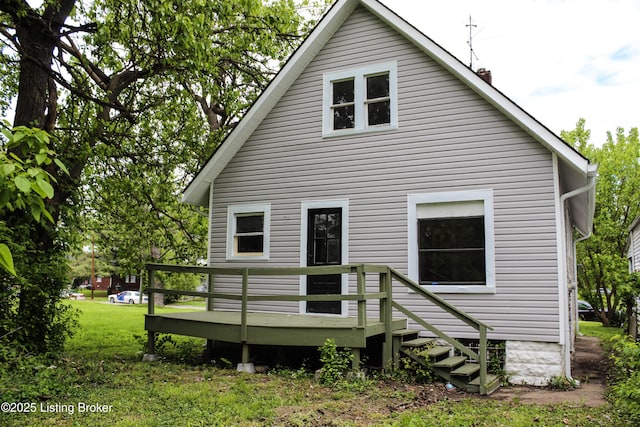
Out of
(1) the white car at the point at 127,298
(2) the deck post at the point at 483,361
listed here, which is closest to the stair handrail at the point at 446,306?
(2) the deck post at the point at 483,361

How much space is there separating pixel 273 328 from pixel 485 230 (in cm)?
406

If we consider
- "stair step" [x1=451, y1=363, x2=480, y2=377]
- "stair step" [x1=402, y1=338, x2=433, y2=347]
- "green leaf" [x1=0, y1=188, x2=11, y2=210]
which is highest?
"green leaf" [x1=0, y1=188, x2=11, y2=210]

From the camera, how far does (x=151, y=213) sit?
45.7ft

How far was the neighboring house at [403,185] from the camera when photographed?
27.4 feet

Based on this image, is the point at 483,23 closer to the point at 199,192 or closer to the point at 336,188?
the point at 336,188

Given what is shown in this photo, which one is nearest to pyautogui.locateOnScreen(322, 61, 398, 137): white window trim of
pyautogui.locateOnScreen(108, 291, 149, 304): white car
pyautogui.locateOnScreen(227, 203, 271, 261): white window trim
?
pyautogui.locateOnScreen(227, 203, 271, 261): white window trim

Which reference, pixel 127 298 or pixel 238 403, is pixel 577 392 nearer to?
pixel 238 403

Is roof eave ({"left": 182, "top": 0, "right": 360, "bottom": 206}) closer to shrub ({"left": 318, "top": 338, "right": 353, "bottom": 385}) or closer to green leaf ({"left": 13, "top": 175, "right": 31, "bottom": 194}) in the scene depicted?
shrub ({"left": 318, "top": 338, "right": 353, "bottom": 385})

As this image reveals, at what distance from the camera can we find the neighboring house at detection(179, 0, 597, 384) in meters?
8.34

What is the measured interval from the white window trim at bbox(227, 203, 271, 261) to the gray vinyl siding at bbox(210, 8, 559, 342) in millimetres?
141

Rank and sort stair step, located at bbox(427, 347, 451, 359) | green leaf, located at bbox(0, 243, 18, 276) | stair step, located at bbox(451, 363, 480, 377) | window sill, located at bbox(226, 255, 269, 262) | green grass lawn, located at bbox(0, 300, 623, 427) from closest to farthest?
green leaf, located at bbox(0, 243, 18, 276) → green grass lawn, located at bbox(0, 300, 623, 427) → stair step, located at bbox(451, 363, 480, 377) → stair step, located at bbox(427, 347, 451, 359) → window sill, located at bbox(226, 255, 269, 262)

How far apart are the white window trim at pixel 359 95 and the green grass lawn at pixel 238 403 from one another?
492 cm

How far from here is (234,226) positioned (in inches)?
446

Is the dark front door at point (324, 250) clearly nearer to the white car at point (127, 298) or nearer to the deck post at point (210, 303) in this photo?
the deck post at point (210, 303)
